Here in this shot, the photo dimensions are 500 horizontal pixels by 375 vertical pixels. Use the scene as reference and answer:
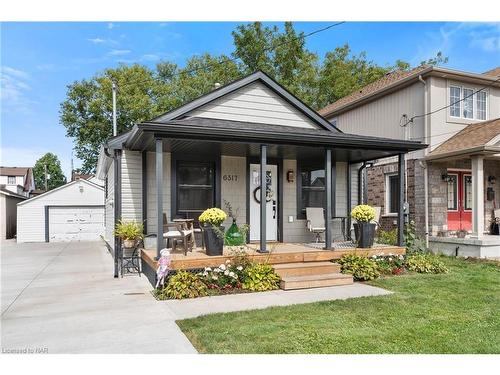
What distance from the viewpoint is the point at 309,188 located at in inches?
386

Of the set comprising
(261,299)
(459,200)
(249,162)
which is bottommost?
(261,299)

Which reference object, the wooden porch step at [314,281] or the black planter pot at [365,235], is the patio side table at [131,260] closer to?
the wooden porch step at [314,281]

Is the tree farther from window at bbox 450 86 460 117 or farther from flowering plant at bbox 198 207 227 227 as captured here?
flowering plant at bbox 198 207 227 227

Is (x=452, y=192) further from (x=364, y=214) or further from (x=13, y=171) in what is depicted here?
(x=13, y=171)

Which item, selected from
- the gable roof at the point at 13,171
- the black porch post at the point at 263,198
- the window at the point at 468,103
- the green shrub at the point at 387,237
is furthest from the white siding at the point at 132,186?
the gable roof at the point at 13,171

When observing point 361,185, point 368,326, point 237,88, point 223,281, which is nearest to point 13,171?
point 237,88

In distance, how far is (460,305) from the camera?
527cm

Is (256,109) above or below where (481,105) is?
below

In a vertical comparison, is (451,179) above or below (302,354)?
above

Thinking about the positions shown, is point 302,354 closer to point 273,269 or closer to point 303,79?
point 273,269

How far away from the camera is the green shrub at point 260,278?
6207 mm

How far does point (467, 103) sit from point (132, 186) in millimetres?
10305
